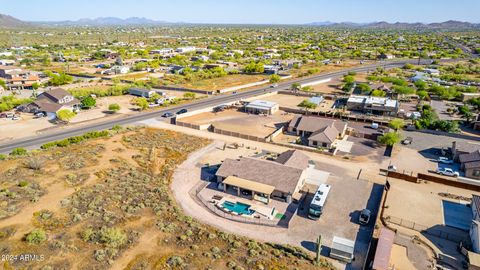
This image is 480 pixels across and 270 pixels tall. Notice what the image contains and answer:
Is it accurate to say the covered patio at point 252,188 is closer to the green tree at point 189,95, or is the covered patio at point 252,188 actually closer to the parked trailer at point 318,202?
the parked trailer at point 318,202

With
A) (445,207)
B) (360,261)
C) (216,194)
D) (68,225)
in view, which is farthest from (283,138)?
(68,225)

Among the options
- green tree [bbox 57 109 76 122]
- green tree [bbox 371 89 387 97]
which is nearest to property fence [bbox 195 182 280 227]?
green tree [bbox 57 109 76 122]

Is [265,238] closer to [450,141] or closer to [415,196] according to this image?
[415,196]

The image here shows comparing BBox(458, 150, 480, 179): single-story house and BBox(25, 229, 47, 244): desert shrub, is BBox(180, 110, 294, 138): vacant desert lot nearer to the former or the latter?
BBox(458, 150, 480, 179): single-story house

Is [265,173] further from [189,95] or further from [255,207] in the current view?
[189,95]

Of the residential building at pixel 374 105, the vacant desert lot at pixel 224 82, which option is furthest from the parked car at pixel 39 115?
the residential building at pixel 374 105
